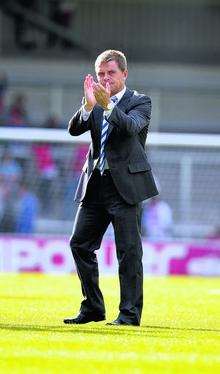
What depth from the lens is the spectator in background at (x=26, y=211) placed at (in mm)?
19031

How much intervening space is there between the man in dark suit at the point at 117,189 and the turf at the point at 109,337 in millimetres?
274

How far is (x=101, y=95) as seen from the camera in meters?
8.34

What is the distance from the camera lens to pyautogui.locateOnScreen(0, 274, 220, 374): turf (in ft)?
20.8

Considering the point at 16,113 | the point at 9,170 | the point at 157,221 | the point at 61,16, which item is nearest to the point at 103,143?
the point at 157,221

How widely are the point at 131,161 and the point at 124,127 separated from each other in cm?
39

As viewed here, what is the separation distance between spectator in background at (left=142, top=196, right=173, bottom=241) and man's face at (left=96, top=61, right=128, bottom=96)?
402 inches

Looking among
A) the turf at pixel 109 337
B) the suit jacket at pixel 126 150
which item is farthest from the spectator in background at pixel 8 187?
the suit jacket at pixel 126 150

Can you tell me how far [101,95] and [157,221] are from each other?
1101cm

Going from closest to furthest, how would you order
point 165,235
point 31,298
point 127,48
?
point 31,298
point 165,235
point 127,48

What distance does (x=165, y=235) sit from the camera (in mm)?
19141

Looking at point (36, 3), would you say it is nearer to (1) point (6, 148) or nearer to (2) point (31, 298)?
(1) point (6, 148)

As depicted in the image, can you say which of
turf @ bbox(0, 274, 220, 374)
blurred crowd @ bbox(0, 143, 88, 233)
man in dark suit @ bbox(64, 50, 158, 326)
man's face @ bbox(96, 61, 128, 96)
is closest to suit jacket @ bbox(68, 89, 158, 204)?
man in dark suit @ bbox(64, 50, 158, 326)

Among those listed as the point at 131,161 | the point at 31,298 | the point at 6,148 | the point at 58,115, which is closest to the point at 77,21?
the point at 58,115

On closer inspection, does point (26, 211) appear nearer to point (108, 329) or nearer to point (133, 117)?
point (133, 117)
